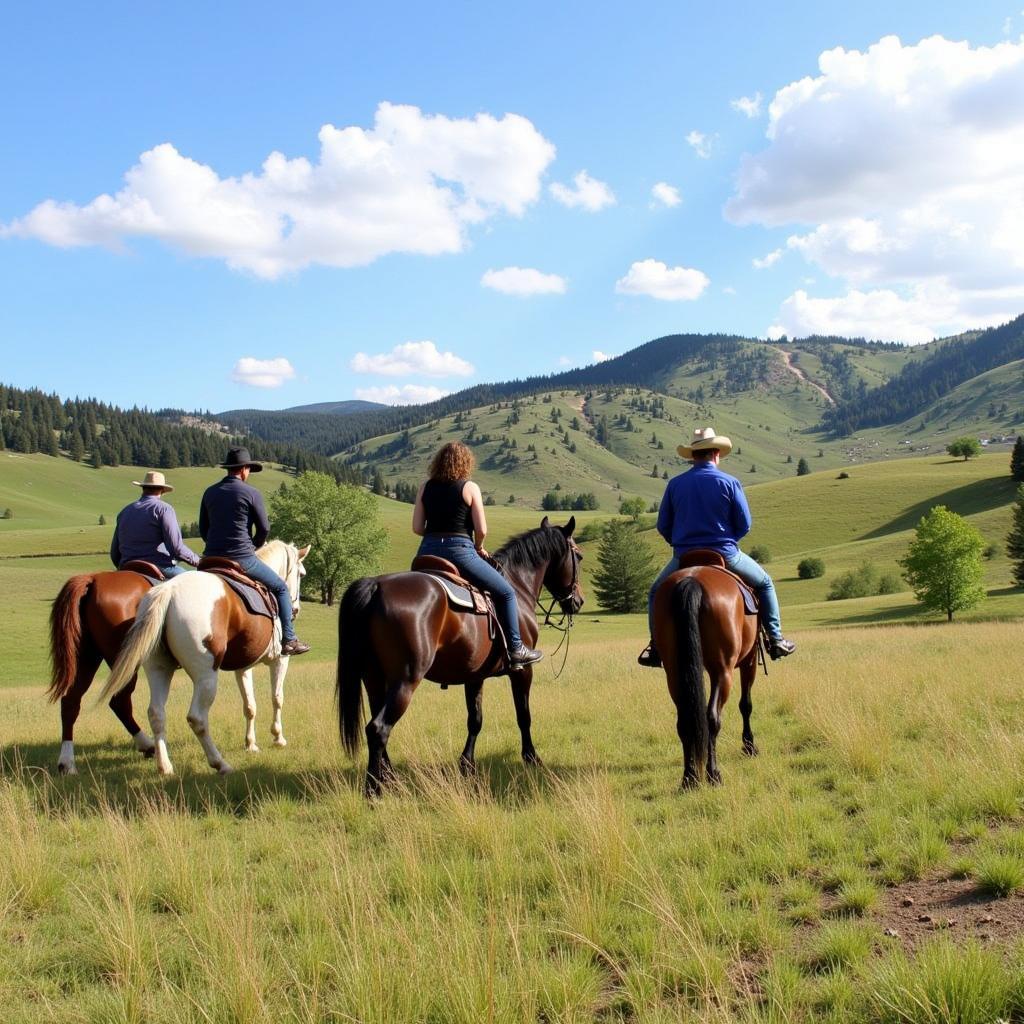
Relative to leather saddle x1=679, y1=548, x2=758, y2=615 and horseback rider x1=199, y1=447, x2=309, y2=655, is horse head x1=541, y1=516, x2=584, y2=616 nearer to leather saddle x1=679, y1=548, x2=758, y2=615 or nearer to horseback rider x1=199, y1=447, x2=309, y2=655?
leather saddle x1=679, y1=548, x2=758, y2=615

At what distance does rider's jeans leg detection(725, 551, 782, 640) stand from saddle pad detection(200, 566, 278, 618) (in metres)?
5.61

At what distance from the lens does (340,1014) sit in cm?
314

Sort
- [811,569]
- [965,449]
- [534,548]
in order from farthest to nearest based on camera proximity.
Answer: [965,449] < [811,569] < [534,548]

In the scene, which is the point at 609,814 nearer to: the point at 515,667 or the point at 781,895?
the point at 781,895

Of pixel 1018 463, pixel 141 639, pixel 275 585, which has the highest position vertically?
pixel 1018 463

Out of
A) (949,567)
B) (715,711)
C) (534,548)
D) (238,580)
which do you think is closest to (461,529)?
(534,548)

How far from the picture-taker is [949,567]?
154 ft

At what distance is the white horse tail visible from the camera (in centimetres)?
774

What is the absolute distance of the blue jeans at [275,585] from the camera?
9.43 metres

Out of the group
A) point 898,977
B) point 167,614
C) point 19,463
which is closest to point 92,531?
point 19,463

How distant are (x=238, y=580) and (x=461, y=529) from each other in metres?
2.98

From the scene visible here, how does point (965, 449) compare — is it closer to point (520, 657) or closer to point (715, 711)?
point (715, 711)

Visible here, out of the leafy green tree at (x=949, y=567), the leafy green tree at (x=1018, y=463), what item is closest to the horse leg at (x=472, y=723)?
the leafy green tree at (x=949, y=567)

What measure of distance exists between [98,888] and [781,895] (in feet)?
14.0
